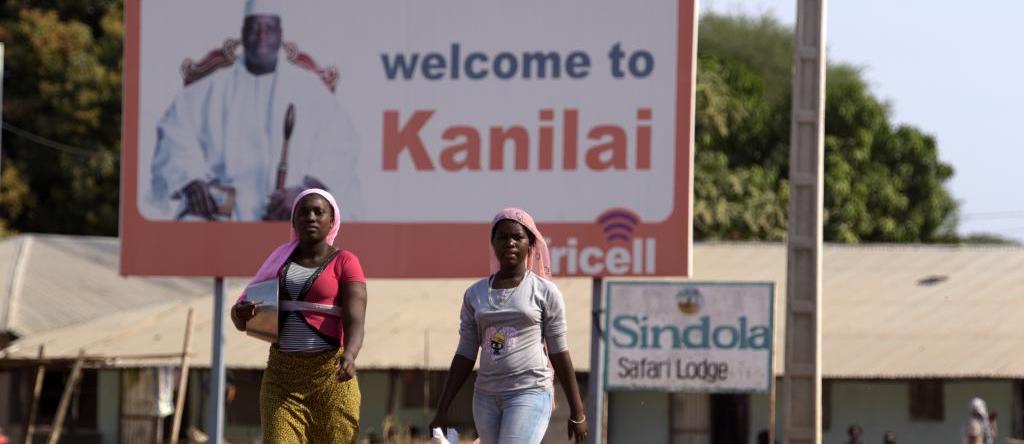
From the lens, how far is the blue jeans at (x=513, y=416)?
7816 mm

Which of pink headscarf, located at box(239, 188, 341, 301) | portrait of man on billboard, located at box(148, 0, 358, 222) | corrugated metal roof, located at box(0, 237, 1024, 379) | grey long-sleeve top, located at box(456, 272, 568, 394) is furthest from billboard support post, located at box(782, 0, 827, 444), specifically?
corrugated metal roof, located at box(0, 237, 1024, 379)

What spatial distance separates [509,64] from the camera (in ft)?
50.5

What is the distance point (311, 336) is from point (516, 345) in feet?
2.99

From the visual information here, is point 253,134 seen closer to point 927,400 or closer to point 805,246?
point 805,246

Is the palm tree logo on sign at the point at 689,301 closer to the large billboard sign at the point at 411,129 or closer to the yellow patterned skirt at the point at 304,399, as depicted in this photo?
the large billboard sign at the point at 411,129

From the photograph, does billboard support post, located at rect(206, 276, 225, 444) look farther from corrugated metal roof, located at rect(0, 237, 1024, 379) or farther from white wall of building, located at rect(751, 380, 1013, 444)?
white wall of building, located at rect(751, 380, 1013, 444)

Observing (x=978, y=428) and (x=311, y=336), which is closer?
(x=311, y=336)

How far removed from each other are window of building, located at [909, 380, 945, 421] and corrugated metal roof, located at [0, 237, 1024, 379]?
629 millimetres

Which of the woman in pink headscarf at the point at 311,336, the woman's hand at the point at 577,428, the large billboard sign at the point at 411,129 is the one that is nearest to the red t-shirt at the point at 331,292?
the woman in pink headscarf at the point at 311,336

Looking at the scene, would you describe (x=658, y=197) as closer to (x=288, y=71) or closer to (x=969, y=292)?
(x=288, y=71)

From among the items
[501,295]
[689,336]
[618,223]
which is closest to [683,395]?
[689,336]

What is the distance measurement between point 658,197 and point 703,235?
991 inches

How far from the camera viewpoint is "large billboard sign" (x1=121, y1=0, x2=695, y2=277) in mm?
15023

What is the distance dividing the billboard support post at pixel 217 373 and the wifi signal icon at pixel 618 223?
11.5ft
